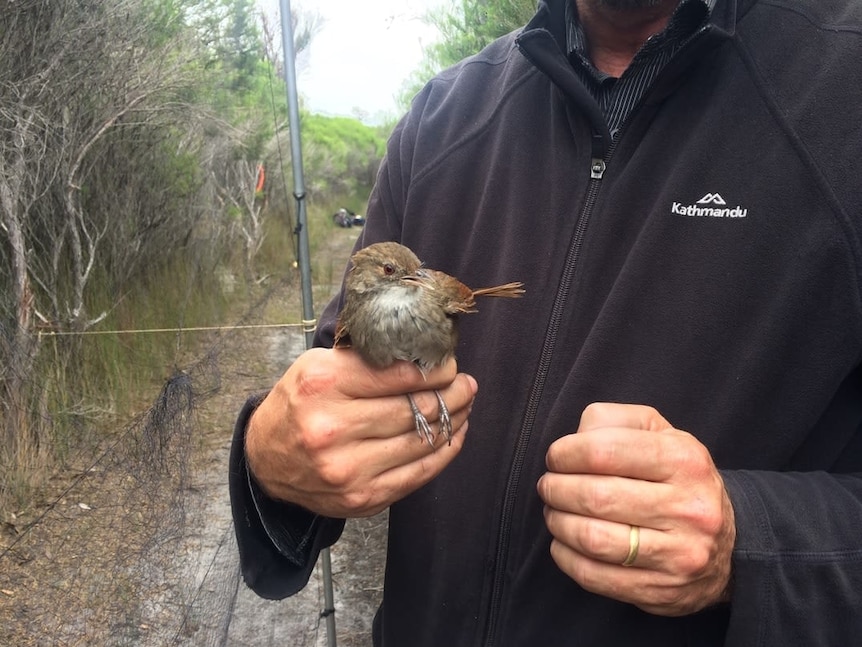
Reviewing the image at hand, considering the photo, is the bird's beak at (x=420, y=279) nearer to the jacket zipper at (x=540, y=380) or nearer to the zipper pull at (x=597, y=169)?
the jacket zipper at (x=540, y=380)

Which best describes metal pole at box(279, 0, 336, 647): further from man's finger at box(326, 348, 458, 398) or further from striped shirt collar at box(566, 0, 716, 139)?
striped shirt collar at box(566, 0, 716, 139)

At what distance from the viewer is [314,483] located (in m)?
1.30

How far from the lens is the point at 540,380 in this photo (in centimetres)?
150

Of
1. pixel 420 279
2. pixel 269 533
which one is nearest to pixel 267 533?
pixel 269 533

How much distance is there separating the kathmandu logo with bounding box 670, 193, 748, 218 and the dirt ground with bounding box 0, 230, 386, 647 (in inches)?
108

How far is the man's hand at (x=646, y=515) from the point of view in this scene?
3.58 ft

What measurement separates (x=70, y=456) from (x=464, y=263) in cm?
346

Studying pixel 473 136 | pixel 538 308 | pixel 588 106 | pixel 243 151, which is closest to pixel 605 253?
pixel 538 308

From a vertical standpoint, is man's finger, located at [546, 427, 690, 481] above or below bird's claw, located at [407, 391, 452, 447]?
above

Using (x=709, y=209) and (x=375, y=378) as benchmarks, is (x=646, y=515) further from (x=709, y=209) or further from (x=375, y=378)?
(x=709, y=209)

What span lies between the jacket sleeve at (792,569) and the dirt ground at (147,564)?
8.92 ft

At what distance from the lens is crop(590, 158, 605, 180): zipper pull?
149cm

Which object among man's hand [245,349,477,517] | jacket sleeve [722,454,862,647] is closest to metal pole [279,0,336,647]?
man's hand [245,349,477,517]

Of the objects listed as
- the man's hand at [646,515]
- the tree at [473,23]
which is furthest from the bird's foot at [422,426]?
the tree at [473,23]
